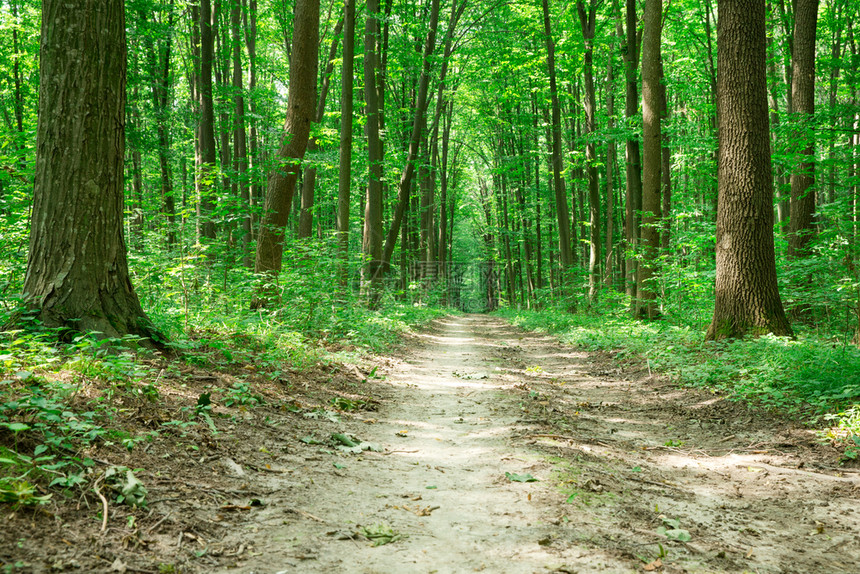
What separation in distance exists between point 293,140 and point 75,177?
5.44 metres

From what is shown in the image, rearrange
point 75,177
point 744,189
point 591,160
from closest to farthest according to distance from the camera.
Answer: point 75,177 → point 744,189 → point 591,160

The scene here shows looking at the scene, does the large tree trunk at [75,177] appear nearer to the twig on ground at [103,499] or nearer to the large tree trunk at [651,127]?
the twig on ground at [103,499]

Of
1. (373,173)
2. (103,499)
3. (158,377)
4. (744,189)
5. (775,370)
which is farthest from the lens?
(373,173)

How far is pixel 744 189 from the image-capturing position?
7648 mm

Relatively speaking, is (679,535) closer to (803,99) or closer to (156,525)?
(156,525)

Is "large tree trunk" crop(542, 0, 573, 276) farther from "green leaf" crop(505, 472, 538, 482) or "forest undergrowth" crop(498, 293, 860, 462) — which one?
"green leaf" crop(505, 472, 538, 482)

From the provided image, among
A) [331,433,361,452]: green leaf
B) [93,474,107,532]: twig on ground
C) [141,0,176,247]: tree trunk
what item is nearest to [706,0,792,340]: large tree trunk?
[331,433,361,452]: green leaf

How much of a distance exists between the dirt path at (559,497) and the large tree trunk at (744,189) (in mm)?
2222

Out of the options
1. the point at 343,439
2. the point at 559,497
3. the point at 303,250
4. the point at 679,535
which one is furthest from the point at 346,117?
the point at 679,535

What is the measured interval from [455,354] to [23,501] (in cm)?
947

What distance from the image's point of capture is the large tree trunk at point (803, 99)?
1149cm

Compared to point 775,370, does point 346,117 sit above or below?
above

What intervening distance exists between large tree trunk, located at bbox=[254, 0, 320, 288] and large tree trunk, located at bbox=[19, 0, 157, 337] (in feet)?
15.4

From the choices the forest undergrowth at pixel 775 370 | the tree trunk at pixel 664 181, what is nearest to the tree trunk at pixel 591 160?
the tree trunk at pixel 664 181
